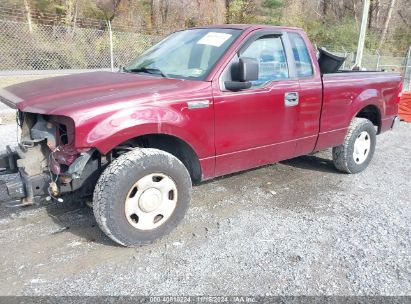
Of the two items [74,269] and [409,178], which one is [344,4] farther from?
[74,269]

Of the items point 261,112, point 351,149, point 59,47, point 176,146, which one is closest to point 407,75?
point 351,149

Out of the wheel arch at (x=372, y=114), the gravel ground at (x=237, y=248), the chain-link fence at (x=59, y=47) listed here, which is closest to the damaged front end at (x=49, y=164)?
the gravel ground at (x=237, y=248)

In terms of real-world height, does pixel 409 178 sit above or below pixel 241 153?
below

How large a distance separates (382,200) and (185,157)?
2.46 meters

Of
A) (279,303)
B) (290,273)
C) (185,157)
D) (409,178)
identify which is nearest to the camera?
(279,303)

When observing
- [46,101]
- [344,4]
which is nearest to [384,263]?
[46,101]

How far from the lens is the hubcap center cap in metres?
3.30

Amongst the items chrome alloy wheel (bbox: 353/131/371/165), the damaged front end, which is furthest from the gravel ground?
chrome alloy wheel (bbox: 353/131/371/165)

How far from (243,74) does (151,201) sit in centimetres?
142

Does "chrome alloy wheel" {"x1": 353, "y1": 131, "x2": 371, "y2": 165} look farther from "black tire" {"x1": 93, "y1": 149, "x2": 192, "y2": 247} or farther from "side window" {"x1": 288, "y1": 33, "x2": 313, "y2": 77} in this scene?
"black tire" {"x1": 93, "y1": 149, "x2": 192, "y2": 247}

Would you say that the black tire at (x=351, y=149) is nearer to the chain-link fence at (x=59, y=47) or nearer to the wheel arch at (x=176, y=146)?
the wheel arch at (x=176, y=146)

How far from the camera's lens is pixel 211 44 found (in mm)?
4004

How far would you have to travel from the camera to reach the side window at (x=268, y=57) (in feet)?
13.1

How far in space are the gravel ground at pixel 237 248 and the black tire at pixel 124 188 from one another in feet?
0.49
